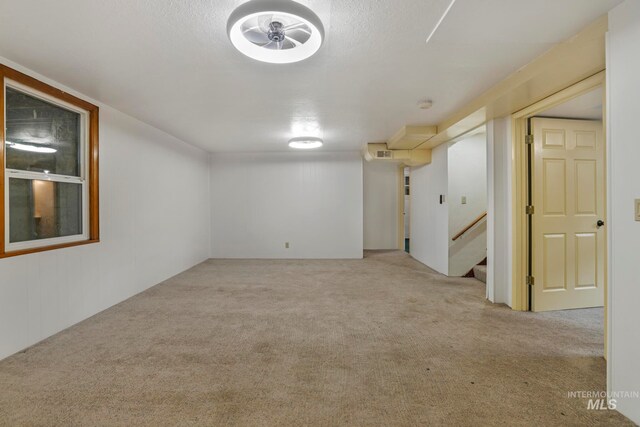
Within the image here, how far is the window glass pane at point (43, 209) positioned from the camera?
2.29 meters

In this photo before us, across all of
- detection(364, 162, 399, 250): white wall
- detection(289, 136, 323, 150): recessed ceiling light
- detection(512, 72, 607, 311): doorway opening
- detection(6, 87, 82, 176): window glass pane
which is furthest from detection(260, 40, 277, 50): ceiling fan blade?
detection(364, 162, 399, 250): white wall

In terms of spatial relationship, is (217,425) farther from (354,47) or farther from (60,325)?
(354,47)

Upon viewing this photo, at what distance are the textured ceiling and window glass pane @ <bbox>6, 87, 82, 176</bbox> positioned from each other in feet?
0.97

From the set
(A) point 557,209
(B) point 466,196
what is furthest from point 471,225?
(A) point 557,209

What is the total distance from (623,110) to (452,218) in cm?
301

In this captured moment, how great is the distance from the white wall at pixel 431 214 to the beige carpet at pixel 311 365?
1374 mm

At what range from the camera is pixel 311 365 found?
2.02 m

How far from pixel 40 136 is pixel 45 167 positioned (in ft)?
0.91

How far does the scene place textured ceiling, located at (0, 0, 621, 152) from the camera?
5.15ft

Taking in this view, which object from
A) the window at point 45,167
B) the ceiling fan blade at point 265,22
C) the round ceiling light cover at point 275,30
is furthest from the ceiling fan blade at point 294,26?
the window at point 45,167

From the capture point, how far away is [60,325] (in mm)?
2576

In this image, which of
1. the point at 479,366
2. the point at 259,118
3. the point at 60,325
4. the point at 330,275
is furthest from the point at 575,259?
the point at 60,325

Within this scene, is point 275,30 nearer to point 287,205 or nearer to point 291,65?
point 291,65

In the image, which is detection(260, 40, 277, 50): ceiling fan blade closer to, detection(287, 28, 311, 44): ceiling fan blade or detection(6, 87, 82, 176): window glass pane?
detection(287, 28, 311, 44): ceiling fan blade
